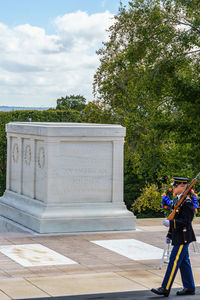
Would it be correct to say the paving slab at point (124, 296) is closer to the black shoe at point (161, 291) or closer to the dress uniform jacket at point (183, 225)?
the black shoe at point (161, 291)

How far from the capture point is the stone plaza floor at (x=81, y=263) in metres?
7.94

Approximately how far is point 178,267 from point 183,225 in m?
0.53

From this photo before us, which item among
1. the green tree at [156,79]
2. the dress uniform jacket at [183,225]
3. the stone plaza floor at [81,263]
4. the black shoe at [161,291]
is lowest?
the stone plaza floor at [81,263]

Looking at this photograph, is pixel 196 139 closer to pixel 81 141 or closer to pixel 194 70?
pixel 194 70

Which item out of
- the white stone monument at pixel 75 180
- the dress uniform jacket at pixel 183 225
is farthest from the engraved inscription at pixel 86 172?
the dress uniform jacket at pixel 183 225

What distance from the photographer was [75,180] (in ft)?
42.2

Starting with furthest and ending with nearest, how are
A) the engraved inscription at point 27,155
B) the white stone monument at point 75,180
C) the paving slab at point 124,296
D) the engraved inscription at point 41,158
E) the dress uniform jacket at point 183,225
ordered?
the engraved inscription at point 27,155, the engraved inscription at point 41,158, the white stone monument at point 75,180, the dress uniform jacket at point 183,225, the paving slab at point 124,296

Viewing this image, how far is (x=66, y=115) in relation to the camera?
51219 millimetres

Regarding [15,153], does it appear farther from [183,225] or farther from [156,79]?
[156,79]

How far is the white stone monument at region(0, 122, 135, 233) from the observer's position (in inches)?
495

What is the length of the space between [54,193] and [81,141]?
1255 mm

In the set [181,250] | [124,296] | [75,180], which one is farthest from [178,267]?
[75,180]

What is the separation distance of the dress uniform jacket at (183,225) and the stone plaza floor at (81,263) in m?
0.94

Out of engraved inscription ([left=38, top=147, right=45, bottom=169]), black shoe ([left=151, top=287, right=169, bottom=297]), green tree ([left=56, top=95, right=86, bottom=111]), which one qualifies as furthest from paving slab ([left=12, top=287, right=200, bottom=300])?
green tree ([left=56, top=95, right=86, bottom=111])
